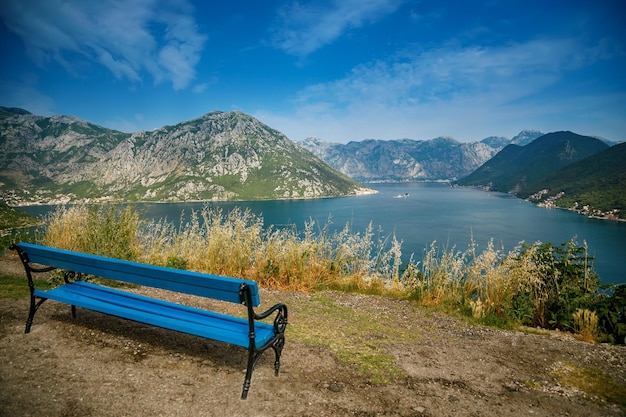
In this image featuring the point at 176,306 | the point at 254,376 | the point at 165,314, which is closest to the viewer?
the point at 254,376

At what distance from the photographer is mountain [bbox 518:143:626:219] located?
11712 cm

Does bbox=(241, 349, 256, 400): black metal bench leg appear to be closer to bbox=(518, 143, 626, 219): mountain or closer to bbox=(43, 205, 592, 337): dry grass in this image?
bbox=(43, 205, 592, 337): dry grass

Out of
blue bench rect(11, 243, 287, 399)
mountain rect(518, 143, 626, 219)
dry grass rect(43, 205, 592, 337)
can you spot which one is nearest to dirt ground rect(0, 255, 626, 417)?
blue bench rect(11, 243, 287, 399)

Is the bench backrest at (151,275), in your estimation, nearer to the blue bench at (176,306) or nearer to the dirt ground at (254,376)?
the blue bench at (176,306)

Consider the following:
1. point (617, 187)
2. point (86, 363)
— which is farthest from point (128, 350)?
point (617, 187)

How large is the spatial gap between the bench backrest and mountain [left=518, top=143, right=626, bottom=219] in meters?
138

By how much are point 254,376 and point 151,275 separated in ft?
5.69

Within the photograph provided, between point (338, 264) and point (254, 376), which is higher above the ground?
point (338, 264)

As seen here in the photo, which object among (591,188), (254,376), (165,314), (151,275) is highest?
(591,188)

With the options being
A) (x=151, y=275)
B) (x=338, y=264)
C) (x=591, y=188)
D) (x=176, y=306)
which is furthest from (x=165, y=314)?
(x=591, y=188)

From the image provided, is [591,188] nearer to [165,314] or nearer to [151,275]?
[165,314]

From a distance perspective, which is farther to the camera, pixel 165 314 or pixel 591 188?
pixel 591 188

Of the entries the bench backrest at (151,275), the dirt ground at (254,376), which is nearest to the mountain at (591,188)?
the dirt ground at (254,376)

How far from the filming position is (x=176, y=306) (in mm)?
4410
